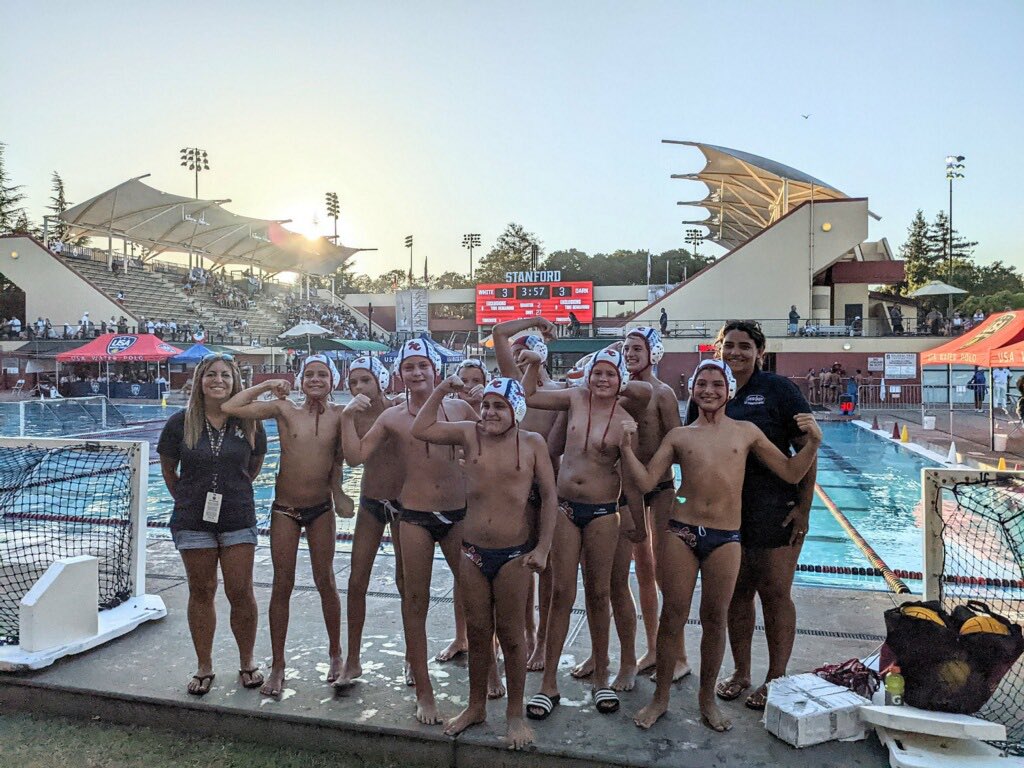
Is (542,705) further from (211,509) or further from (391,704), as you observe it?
(211,509)

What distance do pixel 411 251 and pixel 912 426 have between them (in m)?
77.0

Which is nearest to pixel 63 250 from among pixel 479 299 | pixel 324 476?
pixel 479 299

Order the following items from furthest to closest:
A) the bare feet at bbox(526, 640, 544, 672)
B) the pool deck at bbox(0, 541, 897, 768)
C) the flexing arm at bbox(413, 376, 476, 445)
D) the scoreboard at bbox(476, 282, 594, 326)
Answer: the scoreboard at bbox(476, 282, 594, 326), the bare feet at bbox(526, 640, 544, 672), the flexing arm at bbox(413, 376, 476, 445), the pool deck at bbox(0, 541, 897, 768)

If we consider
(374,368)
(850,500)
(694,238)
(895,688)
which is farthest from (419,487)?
(694,238)

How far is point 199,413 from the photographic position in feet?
13.7

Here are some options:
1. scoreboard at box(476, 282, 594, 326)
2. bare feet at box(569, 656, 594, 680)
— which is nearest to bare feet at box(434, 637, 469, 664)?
bare feet at box(569, 656, 594, 680)

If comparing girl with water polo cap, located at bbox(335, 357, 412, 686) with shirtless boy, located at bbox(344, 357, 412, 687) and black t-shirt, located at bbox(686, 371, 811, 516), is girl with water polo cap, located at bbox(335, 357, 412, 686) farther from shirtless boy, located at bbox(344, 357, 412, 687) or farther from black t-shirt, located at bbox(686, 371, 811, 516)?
black t-shirt, located at bbox(686, 371, 811, 516)

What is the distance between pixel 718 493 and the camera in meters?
3.72

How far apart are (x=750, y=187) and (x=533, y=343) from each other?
140 ft

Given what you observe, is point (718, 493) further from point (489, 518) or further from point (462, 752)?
point (462, 752)

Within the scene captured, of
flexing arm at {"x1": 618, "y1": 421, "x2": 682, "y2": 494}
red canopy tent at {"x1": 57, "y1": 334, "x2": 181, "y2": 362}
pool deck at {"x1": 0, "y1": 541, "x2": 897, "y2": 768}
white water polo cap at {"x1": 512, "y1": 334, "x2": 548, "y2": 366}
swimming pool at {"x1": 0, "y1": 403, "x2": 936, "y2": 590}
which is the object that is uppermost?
red canopy tent at {"x1": 57, "y1": 334, "x2": 181, "y2": 362}

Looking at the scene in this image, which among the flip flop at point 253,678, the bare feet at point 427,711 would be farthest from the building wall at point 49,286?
the bare feet at point 427,711

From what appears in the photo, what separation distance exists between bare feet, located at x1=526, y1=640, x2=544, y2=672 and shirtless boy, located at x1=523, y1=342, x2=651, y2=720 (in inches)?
18.0

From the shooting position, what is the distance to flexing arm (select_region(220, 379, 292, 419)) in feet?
13.7
